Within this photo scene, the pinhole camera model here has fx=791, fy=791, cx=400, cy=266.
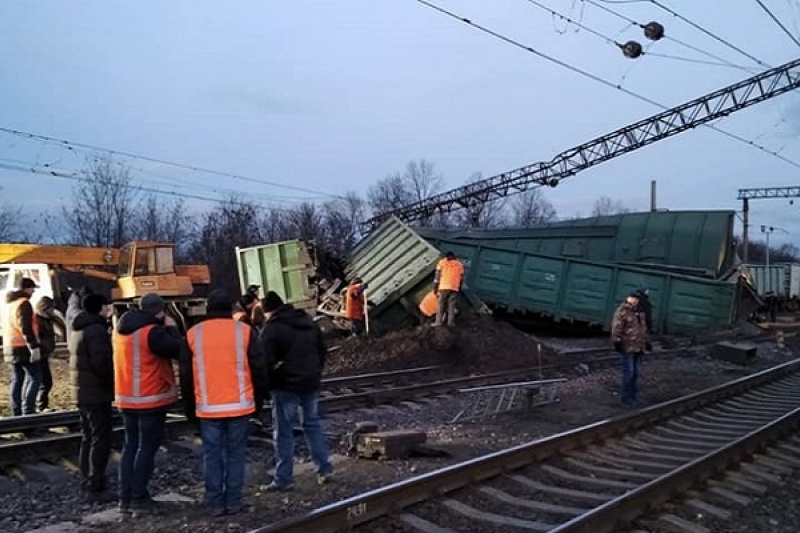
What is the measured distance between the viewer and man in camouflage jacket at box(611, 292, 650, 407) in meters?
12.3

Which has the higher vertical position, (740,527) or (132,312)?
(132,312)

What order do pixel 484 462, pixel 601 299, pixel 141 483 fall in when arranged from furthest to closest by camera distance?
pixel 601 299, pixel 484 462, pixel 141 483

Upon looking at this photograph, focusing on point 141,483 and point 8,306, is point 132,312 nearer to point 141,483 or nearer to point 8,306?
point 141,483

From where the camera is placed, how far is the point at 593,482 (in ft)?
25.0

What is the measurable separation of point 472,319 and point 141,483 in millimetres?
12547

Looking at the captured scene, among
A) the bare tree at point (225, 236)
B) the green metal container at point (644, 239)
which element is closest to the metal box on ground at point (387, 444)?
the green metal container at point (644, 239)

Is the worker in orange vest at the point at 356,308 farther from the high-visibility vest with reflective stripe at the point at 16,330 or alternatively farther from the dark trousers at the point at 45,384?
the high-visibility vest with reflective stripe at the point at 16,330

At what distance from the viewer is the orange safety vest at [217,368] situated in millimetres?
6168

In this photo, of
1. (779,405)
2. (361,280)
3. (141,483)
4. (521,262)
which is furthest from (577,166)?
(141,483)

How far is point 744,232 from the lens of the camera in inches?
2420

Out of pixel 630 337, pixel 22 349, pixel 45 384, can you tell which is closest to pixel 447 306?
pixel 630 337

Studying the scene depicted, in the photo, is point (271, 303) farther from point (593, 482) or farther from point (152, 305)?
point (593, 482)

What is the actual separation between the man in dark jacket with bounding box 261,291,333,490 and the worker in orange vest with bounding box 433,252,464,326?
1040cm

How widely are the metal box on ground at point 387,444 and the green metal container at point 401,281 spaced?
10.9 metres
